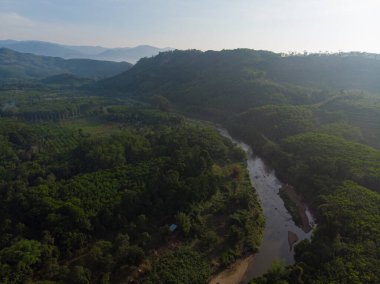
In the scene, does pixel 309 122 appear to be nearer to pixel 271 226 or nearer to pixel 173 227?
pixel 271 226

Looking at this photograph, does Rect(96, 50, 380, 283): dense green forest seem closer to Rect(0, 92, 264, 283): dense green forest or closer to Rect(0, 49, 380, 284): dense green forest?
Rect(0, 49, 380, 284): dense green forest

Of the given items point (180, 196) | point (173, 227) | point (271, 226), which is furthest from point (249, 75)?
point (173, 227)

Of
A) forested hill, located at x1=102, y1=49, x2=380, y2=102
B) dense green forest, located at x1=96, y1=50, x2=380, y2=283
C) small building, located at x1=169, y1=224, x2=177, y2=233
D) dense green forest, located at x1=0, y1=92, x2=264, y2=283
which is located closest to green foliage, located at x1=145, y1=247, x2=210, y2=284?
dense green forest, located at x1=0, y1=92, x2=264, y2=283

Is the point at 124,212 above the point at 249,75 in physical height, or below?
below

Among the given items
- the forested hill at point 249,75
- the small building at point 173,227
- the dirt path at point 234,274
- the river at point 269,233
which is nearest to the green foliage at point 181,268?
the dirt path at point 234,274

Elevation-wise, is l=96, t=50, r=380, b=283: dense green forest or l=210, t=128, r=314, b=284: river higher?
l=96, t=50, r=380, b=283: dense green forest

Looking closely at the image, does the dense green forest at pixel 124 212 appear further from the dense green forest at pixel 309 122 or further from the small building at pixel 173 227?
the dense green forest at pixel 309 122

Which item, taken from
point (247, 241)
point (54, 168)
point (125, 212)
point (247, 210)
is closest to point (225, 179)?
point (247, 210)
